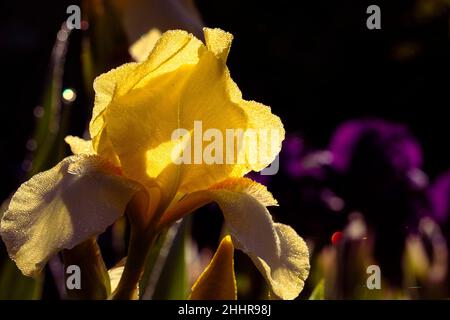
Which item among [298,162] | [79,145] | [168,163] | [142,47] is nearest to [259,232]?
[168,163]

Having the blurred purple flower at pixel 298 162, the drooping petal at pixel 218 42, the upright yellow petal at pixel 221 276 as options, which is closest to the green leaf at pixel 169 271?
the upright yellow petal at pixel 221 276

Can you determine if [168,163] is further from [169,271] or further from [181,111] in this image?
[169,271]

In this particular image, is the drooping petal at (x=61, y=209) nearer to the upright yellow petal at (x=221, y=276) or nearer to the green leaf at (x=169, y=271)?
the upright yellow petal at (x=221, y=276)

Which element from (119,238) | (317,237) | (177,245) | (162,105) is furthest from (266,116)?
(317,237)

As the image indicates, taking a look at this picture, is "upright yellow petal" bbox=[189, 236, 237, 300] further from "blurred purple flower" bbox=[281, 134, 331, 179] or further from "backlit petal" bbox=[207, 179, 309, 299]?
"blurred purple flower" bbox=[281, 134, 331, 179]

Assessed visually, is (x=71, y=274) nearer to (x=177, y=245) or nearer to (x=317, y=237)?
(x=177, y=245)
